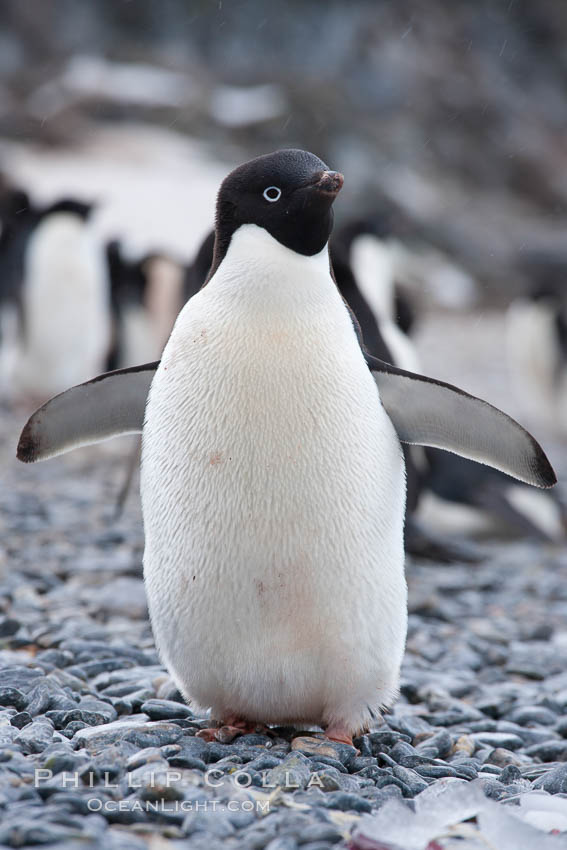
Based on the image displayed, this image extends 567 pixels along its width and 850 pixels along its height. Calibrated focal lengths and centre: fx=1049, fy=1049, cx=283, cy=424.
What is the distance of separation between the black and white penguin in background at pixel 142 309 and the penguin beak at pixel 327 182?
236 inches

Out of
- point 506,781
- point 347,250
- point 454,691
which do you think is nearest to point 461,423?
point 506,781

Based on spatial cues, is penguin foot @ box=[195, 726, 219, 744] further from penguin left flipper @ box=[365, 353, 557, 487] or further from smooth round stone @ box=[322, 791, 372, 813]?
penguin left flipper @ box=[365, 353, 557, 487]

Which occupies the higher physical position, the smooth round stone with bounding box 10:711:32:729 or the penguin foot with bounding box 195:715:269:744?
the smooth round stone with bounding box 10:711:32:729

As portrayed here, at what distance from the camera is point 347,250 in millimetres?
7070

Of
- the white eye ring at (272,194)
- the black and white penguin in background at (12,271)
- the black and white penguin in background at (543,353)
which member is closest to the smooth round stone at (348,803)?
the white eye ring at (272,194)

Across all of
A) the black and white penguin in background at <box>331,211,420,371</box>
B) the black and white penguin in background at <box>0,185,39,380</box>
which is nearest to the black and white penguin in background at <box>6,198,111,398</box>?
the black and white penguin in background at <box>0,185,39,380</box>

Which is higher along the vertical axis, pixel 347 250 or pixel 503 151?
pixel 503 151

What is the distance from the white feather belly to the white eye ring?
0.09 m

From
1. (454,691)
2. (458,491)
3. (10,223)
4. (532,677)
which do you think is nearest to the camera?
(454,691)

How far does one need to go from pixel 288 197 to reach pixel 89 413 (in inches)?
32.5

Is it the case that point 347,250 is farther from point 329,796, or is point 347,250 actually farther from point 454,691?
point 329,796

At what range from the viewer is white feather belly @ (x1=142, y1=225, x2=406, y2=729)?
8.20 ft

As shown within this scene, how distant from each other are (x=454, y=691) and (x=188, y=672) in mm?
1363

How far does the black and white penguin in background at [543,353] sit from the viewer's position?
32.9 feet
